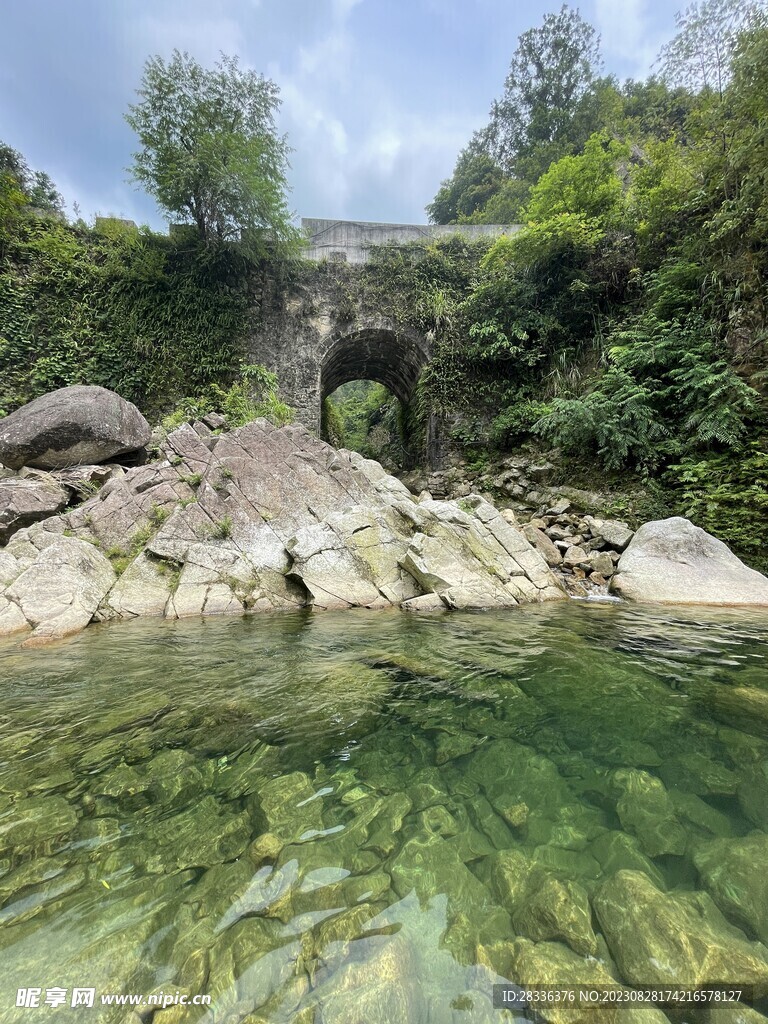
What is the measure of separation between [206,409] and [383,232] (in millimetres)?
10988

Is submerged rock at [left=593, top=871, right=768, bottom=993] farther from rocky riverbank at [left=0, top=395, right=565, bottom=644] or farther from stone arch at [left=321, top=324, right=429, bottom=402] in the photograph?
stone arch at [left=321, top=324, right=429, bottom=402]

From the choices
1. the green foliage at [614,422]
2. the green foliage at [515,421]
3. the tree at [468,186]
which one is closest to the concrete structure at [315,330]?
the green foliage at [515,421]

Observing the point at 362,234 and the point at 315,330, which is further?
the point at 362,234

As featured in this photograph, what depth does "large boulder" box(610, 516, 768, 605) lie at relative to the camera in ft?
22.7

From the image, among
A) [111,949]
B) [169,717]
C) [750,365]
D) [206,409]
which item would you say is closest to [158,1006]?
[111,949]

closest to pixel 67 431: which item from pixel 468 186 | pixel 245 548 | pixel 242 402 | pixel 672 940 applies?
pixel 242 402

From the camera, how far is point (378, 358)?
59.3 feet

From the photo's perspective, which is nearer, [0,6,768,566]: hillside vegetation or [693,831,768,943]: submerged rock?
[693,831,768,943]: submerged rock

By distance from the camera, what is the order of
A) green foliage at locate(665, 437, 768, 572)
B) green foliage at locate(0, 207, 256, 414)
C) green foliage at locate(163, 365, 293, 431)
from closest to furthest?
green foliage at locate(665, 437, 768, 572) → green foliage at locate(163, 365, 293, 431) → green foliage at locate(0, 207, 256, 414)

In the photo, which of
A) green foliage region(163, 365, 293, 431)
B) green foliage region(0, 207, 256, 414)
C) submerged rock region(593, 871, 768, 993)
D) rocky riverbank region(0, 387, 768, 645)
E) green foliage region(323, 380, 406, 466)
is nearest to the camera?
submerged rock region(593, 871, 768, 993)

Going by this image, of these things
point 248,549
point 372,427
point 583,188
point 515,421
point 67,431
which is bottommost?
point 248,549

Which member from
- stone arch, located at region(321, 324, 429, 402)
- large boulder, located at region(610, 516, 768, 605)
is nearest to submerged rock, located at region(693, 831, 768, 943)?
large boulder, located at region(610, 516, 768, 605)

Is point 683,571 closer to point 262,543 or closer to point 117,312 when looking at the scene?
point 262,543

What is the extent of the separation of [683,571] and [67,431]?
13636 mm
